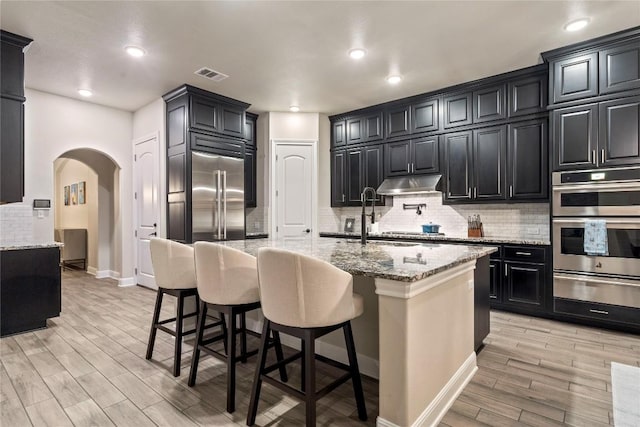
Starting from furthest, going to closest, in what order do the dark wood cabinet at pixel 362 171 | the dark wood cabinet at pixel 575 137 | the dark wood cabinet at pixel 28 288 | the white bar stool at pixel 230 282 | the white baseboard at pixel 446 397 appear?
the dark wood cabinet at pixel 362 171 → the dark wood cabinet at pixel 575 137 → the dark wood cabinet at pixel 28 288 → the white bar stool at pixel 230 282 → the white baseboard at pixel 446 397

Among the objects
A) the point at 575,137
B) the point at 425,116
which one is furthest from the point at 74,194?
the point at 575,137

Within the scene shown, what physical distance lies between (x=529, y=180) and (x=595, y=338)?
178 centimetres

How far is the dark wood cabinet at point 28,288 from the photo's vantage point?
333 cm

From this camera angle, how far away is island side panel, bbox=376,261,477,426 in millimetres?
1679

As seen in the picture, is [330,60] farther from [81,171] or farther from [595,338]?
[81,171]

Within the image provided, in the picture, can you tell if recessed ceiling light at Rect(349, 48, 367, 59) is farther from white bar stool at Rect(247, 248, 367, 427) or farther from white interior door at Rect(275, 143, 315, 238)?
white bar stool at Rect(247, 248, 367, 427)

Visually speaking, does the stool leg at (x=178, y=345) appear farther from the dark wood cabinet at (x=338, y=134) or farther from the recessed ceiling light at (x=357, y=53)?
the dark wood cabinet at (x=338, y=134)

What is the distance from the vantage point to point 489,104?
4.40 m

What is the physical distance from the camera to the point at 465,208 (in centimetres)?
492

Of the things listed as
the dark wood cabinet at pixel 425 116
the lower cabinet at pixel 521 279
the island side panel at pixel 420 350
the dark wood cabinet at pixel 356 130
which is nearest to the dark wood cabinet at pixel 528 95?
the dark wood cabinet at pixel 425 116

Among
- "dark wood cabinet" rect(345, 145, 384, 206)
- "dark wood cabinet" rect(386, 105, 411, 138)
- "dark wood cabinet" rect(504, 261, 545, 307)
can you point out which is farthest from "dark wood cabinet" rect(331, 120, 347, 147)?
"dark wood cabinet" rect(504, 261, 545, 307)

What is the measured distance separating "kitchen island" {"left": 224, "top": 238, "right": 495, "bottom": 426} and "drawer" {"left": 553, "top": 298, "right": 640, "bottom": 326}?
2012 millimetres

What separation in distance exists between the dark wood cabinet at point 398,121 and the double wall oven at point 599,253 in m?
2.09

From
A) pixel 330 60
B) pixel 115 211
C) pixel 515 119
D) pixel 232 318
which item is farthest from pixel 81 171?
pixel 515 119
